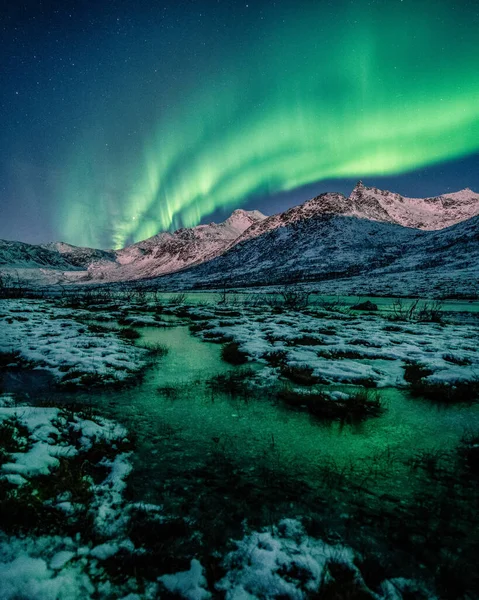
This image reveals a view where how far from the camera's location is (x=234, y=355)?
12.3 m

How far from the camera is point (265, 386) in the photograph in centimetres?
898

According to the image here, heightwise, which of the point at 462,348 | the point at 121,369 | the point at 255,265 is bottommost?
the point at 462,348

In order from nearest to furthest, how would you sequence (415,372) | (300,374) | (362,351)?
1. (300,374)
2. (415,372)
3. (362,351)

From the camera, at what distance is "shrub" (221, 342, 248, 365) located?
1170 centimetres

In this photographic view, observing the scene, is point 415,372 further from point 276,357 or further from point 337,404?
point 276,357

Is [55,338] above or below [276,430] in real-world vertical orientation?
above

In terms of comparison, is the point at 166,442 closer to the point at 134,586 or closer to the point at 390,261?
the point at 134,586

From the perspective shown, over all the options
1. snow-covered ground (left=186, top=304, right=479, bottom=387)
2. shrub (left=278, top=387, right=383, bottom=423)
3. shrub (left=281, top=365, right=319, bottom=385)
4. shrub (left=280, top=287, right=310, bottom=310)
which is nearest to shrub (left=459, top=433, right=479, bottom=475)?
shrub (left=278, top=387, right=383, bottom=423)

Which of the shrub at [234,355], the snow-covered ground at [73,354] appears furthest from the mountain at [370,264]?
the snow-covered ground at [73,354]

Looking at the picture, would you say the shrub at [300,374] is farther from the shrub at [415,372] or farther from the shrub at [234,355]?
the shrub at [415,372]

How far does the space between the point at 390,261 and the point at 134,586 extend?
15558 centimetres

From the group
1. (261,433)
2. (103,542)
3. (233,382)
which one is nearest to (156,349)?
(233,382)

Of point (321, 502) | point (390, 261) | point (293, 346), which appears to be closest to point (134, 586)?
point (321, 502)

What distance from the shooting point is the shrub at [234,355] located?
11.7 meters
